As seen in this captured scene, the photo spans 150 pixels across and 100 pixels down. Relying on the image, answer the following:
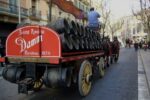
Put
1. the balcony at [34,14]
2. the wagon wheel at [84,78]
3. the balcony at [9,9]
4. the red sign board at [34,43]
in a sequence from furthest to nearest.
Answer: the balcony at [34,14] → the balcony at [9,9] → the wagon wheel at [84,78] → the red sign board at [34,43]

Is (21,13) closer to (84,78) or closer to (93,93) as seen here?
(93,93)

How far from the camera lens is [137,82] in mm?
11305

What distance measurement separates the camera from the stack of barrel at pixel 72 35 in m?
7.52

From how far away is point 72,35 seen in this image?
8.02 m

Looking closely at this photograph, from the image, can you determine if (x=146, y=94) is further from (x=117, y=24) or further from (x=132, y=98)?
(x=117, y=24)

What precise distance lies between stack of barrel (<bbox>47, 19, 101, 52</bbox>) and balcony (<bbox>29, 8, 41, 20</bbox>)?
25.5 meters

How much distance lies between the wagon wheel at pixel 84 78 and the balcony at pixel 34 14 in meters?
25.9

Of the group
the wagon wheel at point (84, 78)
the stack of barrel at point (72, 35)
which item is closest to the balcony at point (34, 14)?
the stack of barrel at point (72, 35)

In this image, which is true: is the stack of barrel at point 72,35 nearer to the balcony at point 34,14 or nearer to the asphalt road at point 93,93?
the asphalt road at point 93,93

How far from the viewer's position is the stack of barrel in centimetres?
752

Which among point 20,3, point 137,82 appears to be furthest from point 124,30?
point 137,82

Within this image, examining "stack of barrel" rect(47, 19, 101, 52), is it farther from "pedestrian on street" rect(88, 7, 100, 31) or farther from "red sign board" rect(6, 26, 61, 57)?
"pedestrian on street" rect(88, 7, 100, 31)

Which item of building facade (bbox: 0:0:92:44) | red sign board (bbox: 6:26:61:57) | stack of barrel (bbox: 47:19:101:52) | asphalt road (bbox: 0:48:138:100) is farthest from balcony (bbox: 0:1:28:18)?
red sign board (bbox: 6:26:61:57)

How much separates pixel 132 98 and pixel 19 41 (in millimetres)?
3265
